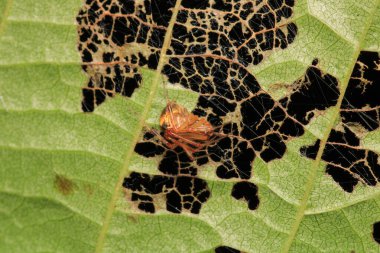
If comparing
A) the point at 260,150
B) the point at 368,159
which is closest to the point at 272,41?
the point at 260,150

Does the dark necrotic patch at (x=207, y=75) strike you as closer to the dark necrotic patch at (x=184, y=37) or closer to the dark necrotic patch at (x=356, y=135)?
the dark necrotic patch at (x=184, y=37)

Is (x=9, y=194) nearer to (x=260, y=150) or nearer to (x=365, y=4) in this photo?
(x=260, y=150)

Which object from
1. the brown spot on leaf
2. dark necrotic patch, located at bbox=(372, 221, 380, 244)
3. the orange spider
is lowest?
the brown spot on leaf

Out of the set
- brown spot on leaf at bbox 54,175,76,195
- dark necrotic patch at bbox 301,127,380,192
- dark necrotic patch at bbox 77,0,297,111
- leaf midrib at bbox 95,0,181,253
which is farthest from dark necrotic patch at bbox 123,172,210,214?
dark necrotic patch at bbox 301,127,380,192

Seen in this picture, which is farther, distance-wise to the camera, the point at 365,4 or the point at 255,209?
the point at 255,209

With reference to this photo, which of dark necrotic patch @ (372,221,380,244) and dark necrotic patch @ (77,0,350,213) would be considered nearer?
dark necrotic patch @ (77,0,350,213)

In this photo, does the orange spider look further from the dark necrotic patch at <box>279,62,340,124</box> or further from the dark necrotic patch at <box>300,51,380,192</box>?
the dark necrotic patch at <box>300,51,380,192</box>
